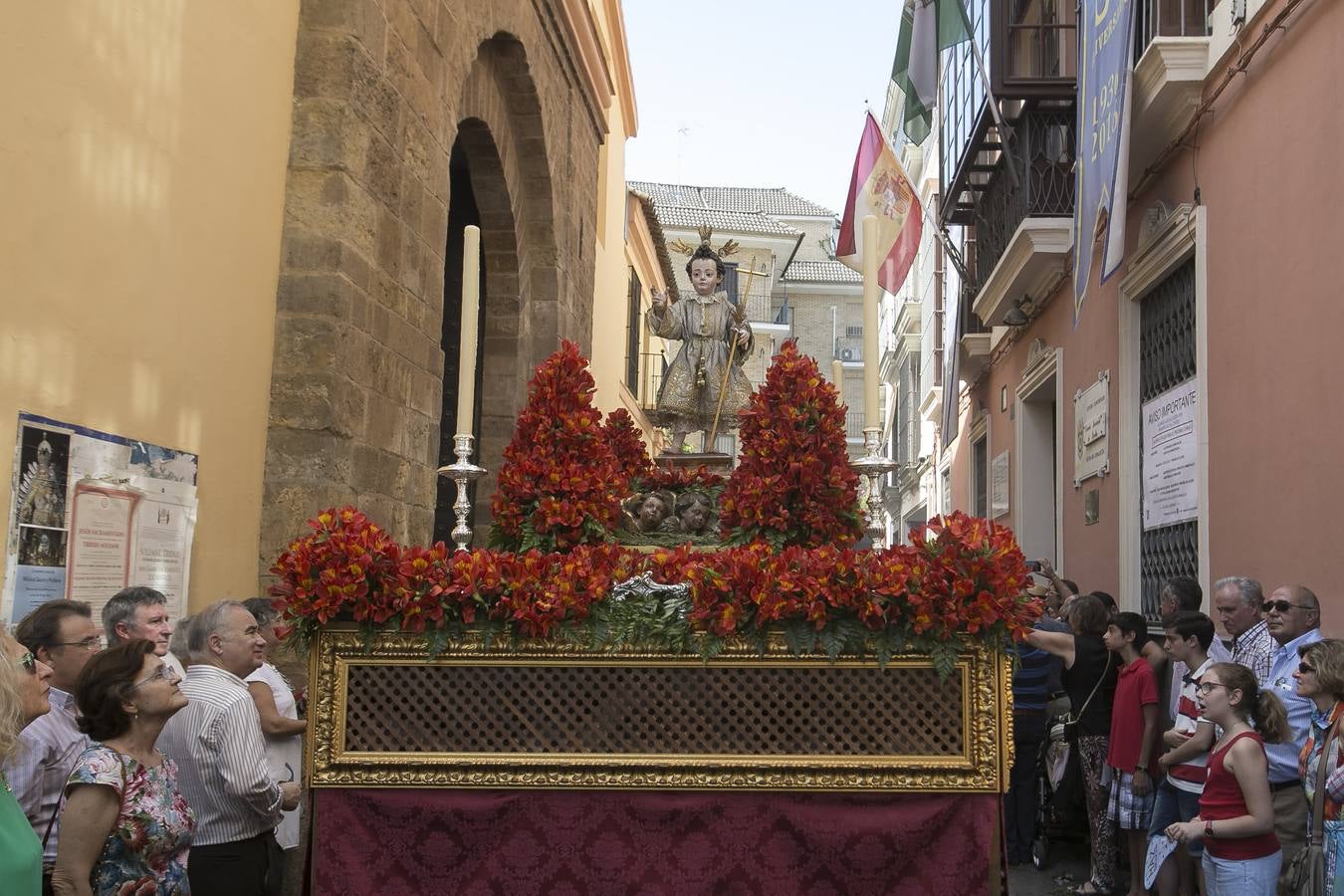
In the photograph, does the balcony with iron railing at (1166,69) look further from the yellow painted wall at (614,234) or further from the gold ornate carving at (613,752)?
the yellow painted wall at (614,234)

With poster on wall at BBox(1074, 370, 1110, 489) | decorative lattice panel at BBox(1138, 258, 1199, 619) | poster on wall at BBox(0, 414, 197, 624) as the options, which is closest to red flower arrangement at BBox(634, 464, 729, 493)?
poster on wall at BBox(0, 414, 197, 624)

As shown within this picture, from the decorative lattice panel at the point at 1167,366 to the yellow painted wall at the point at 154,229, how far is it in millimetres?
4756

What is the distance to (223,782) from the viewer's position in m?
3.61

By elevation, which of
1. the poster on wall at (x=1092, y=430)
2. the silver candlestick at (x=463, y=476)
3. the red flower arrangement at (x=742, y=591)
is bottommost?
the red flower arrangement at (x=742, y=591)

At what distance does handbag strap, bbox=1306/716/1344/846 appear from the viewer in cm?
375

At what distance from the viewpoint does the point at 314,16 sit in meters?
5.57

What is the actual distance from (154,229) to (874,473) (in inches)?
102


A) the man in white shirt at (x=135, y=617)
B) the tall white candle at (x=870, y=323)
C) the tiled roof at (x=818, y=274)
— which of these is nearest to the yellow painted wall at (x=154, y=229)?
the man in white shirt at (x=135, y=617)

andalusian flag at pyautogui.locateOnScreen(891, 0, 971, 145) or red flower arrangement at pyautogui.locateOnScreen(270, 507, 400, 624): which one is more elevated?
andalusian flag at pyautogui.locateOnScreen(891, 0, 971, 145)

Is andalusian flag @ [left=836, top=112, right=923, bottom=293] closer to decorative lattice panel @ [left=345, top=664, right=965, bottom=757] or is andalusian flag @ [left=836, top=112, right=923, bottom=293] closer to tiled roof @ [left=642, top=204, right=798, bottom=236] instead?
decorative lattice panel @ [left=345, top=664, right=965, bottom=757]

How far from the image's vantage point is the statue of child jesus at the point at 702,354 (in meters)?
4.71

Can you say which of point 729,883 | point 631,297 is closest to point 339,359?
point 729,883

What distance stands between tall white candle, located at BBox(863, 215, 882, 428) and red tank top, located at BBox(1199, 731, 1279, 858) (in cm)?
177

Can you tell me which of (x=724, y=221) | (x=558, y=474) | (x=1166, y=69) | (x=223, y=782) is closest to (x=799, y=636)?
(x=558, y=474)
